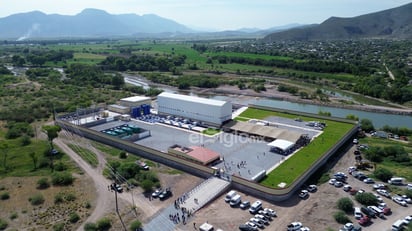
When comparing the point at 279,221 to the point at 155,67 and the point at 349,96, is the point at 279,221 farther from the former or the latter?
the point at 155,67

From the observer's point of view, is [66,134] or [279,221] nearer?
[279,221]

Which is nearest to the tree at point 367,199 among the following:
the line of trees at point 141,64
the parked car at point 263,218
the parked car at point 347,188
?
the parked car at point 347,188

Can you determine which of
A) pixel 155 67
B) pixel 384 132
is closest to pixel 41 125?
pixel 384 132

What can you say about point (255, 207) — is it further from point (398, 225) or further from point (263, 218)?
point (398, 225)

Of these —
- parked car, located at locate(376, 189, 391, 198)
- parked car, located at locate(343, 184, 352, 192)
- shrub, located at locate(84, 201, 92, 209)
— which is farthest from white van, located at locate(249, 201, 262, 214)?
shrub, located at locate(84, 201, 92, 209)

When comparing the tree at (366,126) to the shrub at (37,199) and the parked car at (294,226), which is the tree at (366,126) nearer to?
the parked car at (294,226)

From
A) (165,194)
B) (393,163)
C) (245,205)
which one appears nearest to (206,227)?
(245,205)
